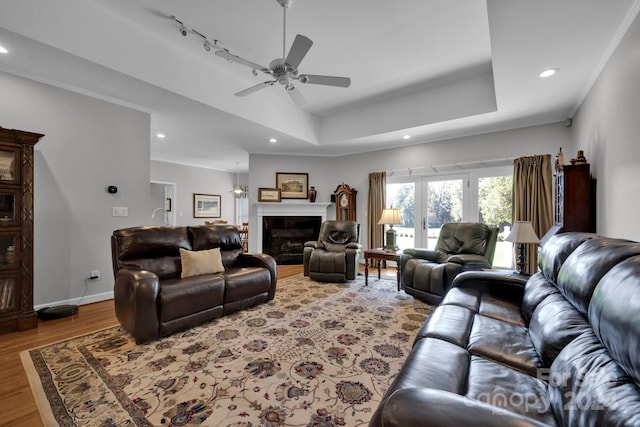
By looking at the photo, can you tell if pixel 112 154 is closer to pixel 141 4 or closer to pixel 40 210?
pixel 40 210

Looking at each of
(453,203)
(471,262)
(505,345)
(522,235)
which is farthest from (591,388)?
(453,203)

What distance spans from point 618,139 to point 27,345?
17.3ft

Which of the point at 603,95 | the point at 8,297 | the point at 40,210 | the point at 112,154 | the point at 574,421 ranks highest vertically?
the point at 603,95

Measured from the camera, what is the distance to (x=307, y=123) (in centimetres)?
512

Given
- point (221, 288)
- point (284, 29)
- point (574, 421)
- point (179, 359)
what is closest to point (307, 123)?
point (284, 29)

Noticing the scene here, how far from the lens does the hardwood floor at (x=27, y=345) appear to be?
1.53 m

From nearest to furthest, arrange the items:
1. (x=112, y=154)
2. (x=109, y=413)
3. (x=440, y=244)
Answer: (x=109, y=413)
(x=112, y=154)
(x=440, y=244)

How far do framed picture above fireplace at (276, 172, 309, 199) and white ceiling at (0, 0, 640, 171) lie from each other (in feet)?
5.46

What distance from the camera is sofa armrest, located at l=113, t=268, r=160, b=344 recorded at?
2254 millimetres

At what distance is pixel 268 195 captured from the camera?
243 inches

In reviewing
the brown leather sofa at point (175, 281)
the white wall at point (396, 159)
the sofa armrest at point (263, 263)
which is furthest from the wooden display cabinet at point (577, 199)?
the brown leather sofa at point (175, 281)

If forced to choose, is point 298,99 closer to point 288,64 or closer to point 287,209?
point 288,64

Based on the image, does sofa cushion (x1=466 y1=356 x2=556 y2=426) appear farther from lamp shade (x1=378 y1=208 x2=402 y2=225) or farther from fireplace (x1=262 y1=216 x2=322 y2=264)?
fireplace (x1=262 y1=216 x2=322 y2=264)

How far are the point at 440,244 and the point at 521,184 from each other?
5.52 ft
